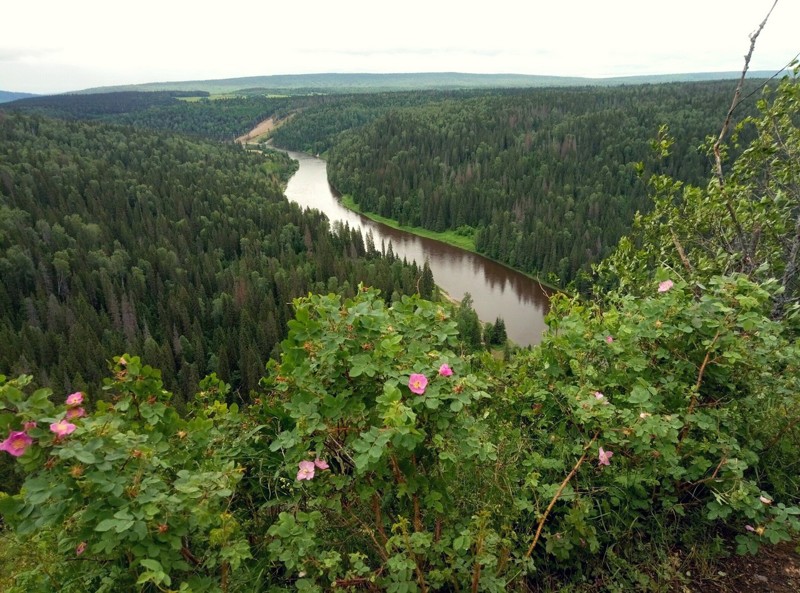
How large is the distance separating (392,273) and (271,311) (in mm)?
19829

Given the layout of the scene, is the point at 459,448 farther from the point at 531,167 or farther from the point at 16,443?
the point at 531,167

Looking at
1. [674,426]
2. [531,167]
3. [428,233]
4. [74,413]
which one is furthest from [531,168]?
[74,413]

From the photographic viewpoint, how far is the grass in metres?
107

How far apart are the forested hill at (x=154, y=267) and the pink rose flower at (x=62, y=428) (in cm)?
3746

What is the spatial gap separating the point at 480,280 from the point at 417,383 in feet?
273

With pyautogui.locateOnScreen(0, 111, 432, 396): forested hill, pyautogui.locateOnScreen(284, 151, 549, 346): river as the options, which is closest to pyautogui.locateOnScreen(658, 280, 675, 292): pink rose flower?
pyautogui.locateOnScreen(0, 111, 432, 396): forested hill

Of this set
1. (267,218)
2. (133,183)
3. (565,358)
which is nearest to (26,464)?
(565,358)

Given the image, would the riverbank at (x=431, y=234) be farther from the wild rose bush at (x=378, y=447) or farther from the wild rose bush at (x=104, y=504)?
the wild rose bush at (x=104, y=504)

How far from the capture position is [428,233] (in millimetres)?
116562

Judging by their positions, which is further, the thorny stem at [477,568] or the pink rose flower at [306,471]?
the pink rose flower at [306,471]

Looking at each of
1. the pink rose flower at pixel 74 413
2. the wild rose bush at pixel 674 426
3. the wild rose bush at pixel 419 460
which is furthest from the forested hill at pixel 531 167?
the pink rose flower at pixel 74 413

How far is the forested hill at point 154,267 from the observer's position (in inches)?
2216

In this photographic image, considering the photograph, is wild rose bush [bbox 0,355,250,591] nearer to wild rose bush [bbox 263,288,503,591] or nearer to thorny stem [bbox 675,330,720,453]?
wild rose bush [bbox 263,288,503,591]

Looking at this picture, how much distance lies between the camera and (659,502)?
629cm
